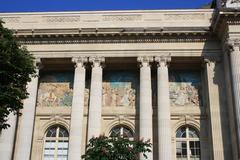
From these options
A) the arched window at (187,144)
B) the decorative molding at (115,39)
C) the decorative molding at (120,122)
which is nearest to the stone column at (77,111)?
the decorative molding at (115,39)

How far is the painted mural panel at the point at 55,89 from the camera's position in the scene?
84.7ft

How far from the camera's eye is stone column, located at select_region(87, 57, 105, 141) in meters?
23.6

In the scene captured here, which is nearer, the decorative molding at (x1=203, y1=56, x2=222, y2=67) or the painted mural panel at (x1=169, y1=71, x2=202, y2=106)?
the decorative molding at (x1=203, y1=56, x2=222, y2=67)

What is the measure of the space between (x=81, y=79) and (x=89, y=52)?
1.79 meters

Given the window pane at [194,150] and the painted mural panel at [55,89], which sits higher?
the painted mural panel at [55,89]

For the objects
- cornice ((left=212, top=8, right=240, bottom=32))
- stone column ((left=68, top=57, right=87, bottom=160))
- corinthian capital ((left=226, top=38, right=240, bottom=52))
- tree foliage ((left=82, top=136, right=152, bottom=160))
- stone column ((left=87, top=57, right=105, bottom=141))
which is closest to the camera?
tree foliage ((left=82, top=136, right=152, bottom=160))

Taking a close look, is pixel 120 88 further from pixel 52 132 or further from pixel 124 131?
pixel 52 132

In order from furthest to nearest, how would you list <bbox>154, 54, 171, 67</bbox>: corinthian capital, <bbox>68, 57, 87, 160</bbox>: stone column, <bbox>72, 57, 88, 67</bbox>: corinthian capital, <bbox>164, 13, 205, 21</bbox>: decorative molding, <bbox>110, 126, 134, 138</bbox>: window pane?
<bbox>164, 13, 205, 21</bbox>: decorative molding
<bbox>72, 57, 88, 67</bbox>: corinthian capital
<bbox>154, 54, 171, 67</bbox>: corinthian capital
<bbox>110, 126, 134, 138</bbox>: window pane
<bbox>68, 57, 87, 160</bbox>: stone column

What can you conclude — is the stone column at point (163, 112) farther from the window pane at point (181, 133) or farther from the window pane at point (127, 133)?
the window pane at point (127, 133)

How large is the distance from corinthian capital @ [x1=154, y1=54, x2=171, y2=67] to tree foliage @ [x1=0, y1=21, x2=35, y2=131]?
Result: 1036 cm

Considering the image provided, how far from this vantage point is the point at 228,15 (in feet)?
75.9

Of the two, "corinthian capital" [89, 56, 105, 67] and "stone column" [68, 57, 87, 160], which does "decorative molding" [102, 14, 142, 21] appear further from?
"stone column" [68, 57, 87, 160]

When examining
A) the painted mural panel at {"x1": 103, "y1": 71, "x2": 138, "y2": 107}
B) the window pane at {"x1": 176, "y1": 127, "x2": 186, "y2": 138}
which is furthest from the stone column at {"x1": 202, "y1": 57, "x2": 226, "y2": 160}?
the painted mural panel at {"x1": 103, "y1": 71, "x2": 138, "y2": 107}

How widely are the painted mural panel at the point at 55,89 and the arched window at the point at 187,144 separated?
6.92m
